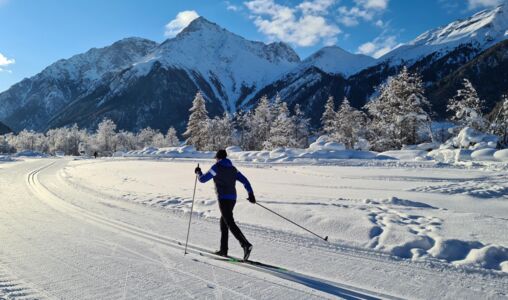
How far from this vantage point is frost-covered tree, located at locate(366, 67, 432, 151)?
33.9 metres

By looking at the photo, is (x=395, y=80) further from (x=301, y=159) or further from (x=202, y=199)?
(x=202, y=199)

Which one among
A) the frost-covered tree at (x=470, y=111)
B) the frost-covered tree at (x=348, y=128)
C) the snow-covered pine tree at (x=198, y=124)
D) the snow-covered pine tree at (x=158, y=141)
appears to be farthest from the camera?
the snow-covered pine tree at (x=158, y=141)

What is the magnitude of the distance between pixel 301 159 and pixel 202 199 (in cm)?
1320

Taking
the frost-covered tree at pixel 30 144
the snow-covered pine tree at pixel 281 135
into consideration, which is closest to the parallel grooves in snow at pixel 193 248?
the snow-covered pine tree at pixel 281 135

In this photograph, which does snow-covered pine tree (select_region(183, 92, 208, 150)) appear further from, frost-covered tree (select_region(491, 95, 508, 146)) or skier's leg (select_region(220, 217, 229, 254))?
skier's leg (select_region(220, 217, 229, 254))

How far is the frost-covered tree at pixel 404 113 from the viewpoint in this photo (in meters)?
33.9

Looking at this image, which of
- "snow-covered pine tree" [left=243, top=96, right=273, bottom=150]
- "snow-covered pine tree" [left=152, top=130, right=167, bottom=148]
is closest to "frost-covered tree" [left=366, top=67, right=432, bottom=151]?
"snow-covered pine tree" [left=243, top=96, right=273, bottom=150]

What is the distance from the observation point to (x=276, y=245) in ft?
23.0

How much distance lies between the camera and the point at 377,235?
7.35 metres

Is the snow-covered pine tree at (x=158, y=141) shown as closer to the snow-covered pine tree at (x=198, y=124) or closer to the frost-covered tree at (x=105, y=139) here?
the frost-covered tree at (x=105, y=139)

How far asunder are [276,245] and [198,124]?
1979 inches

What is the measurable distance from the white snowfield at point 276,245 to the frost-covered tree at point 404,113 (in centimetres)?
2187

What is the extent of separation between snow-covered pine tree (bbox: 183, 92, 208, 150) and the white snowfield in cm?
4309

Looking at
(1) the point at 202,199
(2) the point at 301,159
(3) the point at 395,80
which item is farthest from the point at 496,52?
(1) the point at 202,199
